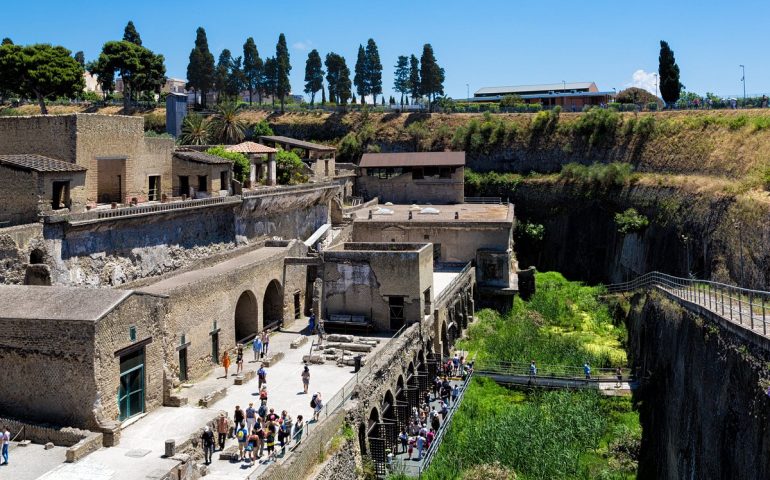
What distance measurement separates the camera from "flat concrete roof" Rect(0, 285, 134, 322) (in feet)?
61.5

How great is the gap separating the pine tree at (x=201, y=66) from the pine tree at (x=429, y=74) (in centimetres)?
2431

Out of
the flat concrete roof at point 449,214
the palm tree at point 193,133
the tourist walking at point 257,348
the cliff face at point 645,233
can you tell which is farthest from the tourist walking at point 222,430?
the palm tree at point 193,133

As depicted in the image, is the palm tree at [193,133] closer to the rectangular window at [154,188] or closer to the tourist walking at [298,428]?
the rectangular window at [154,188]

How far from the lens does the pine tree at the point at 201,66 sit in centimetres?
8500

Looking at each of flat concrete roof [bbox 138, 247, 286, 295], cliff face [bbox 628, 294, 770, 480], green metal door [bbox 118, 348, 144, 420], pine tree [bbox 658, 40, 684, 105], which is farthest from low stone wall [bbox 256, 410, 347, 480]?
pine tree [bbox 658, 40, 684, 105]

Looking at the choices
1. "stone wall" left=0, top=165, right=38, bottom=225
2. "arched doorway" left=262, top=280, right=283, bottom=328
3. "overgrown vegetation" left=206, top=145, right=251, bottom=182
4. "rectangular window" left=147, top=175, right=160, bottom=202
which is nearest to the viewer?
"stone wall" left=0, top=165, right=38, bottom=225

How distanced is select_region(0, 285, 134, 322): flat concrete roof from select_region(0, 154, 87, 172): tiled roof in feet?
22.2

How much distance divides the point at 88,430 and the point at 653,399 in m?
19.7

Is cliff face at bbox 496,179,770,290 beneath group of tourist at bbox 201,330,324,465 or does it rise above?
above

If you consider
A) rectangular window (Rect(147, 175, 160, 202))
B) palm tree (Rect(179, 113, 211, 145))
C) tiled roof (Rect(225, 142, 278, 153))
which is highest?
palm tree (Rect(179, 113, 211, 145))

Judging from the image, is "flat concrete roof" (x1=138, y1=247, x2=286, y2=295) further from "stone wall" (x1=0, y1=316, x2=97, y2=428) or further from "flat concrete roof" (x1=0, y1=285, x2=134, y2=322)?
"stone wall" (x1=0, y1=316, x2=97, y2=428)

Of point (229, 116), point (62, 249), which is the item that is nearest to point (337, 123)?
point (229, 116)

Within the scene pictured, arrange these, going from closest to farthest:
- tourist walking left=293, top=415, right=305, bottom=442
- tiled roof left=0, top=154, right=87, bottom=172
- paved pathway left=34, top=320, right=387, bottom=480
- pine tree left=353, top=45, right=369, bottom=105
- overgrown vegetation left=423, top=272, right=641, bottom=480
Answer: paved pathway left=34, top=320, right=387, bottom=480 → tourist walking left=293, top=415, right=305, bottom=442 → overgrown vegetation left=423, top=272, right=641, bottom=480 → tiled roof left=0, top=154, right=87, bottom=172 → pine tree left=353, top=45, right=369, bottom=105

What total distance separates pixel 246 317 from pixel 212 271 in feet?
8.80
